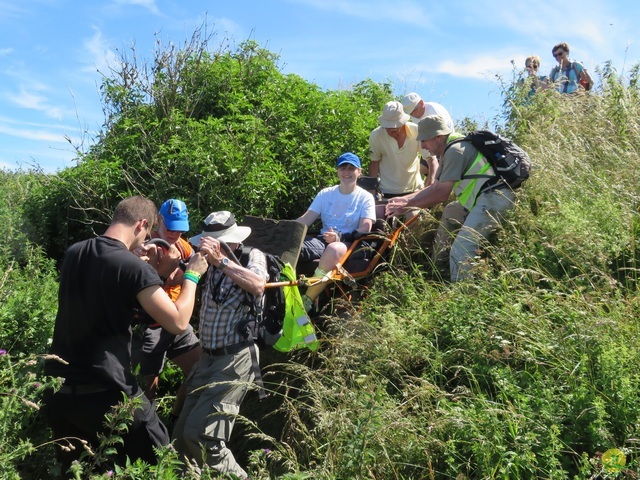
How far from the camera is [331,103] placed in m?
8.49

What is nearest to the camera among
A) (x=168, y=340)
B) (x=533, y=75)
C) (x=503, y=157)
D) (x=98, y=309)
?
(x=98, y=309)

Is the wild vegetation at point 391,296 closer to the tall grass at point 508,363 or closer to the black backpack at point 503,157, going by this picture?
the tall grass at point 508,363

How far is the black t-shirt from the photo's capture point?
3.98m

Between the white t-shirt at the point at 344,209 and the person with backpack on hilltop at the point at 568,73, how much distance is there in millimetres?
4872

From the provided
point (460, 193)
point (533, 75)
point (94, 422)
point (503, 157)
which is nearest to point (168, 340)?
point (94, 422)

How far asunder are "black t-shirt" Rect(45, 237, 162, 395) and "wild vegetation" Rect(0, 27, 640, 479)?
26cm

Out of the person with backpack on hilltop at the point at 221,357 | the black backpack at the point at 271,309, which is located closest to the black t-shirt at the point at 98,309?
the person with backpack on hilltop at the point at 221,357

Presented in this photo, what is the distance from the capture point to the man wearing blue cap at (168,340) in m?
5.43

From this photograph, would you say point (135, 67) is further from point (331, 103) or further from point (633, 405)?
point (633, 405)

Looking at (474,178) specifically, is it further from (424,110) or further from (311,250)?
(424,110)

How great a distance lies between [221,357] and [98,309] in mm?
1075

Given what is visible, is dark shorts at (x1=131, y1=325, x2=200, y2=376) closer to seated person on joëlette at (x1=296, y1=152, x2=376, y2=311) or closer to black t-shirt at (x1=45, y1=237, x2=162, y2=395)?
black t-shirt at (x1=45, y1=237, x2=162, y2=395)

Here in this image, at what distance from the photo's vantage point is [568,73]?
1034cm

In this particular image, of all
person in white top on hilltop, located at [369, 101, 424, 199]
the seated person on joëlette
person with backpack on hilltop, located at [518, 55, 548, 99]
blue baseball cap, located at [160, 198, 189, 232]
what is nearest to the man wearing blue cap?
blue baseball cap, located at [160, 198, 189, 232]
